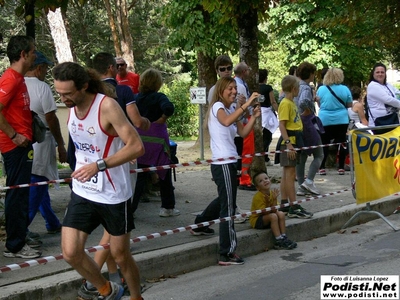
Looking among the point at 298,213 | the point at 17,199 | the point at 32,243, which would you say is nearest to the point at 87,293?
the point at 17,199

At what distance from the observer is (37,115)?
702cm

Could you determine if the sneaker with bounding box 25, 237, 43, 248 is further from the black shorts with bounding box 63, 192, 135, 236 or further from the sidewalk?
the black shorts with bounding box 63, 192, 135, 236

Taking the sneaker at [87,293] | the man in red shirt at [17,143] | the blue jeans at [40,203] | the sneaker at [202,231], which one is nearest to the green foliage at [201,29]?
the sneaker at [202,231]

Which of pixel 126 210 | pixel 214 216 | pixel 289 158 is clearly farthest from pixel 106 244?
pixel 289 158

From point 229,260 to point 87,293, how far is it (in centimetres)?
185

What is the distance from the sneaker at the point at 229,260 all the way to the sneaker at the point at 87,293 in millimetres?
1769

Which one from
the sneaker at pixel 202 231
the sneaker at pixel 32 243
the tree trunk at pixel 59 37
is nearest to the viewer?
the sneaker at pixel 32 243

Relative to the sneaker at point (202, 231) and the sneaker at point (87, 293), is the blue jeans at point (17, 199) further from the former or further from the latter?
the sneaker at point (202, 231)

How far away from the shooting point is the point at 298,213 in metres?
8.89

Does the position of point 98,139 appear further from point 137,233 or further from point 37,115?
point 137,233

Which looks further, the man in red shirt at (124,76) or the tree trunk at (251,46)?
the tree trunk at (251,46)

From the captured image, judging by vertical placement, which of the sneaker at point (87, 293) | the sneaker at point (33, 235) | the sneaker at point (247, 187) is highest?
the sneaker at point (33, 235)

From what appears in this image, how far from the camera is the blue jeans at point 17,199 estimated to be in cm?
666

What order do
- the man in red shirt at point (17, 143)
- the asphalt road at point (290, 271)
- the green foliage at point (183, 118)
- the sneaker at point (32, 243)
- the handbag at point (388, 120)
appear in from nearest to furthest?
the asphalt road at point (290, 271)
the man in red shirt at point (17, 143)
the sneaker at point (32, 243)
the handbag at point (388, 120)
the green foliage at point (183, 118)
